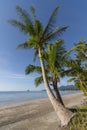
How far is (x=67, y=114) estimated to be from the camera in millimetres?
8547

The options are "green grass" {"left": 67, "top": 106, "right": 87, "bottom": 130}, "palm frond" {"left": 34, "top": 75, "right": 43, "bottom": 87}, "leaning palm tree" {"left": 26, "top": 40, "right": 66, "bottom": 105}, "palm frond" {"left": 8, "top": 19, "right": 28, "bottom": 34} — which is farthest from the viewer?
"palm frond" {"left": 34, "top": 75, "right": 43, "bottom": 87}

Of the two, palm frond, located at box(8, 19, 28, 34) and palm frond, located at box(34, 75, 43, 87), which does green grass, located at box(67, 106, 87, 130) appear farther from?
palm frond, located at box(8, 19, 28, 34)

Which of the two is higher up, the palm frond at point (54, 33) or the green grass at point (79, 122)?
the palm frond at point (54, 33)

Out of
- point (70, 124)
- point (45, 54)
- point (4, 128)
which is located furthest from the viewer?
point (45, 54)

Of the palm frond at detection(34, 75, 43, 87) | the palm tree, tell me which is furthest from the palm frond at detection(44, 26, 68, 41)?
the palm frond at detection(34, 75, 43, 87)

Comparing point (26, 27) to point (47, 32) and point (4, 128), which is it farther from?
point (4, 128)

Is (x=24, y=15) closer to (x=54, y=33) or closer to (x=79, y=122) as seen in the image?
(x=54, y=33)

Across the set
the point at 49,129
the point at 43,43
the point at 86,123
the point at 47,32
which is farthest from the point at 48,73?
the point at 86,123

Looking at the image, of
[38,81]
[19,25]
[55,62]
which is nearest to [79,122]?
[55,62]

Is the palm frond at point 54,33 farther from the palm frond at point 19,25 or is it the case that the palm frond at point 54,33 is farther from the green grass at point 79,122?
the green grass at point 79,122

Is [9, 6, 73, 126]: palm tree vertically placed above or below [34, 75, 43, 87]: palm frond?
above

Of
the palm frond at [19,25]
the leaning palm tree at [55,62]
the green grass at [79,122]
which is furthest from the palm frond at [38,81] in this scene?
the green grass at [79,122]

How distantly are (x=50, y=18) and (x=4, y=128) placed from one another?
26.7ft

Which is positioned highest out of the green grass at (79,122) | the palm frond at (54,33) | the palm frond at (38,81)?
the palm frond at (54,33)
